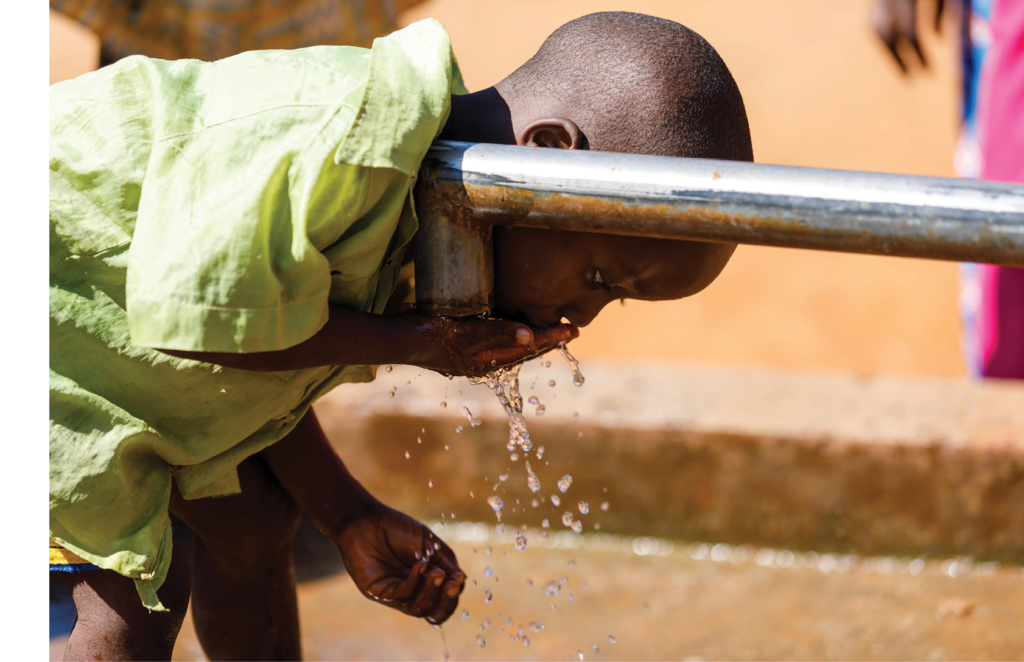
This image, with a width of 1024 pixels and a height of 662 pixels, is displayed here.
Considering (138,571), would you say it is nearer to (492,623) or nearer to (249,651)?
(249,651)

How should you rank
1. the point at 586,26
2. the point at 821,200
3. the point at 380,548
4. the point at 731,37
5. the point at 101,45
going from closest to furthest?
the point at 821,200 → the point at 586,26 → the point at 380,548 → the point at 101,45 → the point at 731,37

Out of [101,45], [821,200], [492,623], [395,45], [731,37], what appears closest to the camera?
[821,200]

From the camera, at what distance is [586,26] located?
1.54m

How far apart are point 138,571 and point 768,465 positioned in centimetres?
181

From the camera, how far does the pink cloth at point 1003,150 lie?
3.23 metres

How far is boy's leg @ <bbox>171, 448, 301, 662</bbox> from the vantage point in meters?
1.90

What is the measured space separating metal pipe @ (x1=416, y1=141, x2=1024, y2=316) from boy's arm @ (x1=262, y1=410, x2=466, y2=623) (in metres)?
0.77

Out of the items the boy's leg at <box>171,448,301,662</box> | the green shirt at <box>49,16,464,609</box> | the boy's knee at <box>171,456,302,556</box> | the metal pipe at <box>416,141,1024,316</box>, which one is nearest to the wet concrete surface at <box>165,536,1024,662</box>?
the boy's leg at <box>171,448,301,662</box>

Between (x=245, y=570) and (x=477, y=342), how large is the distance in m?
0.79

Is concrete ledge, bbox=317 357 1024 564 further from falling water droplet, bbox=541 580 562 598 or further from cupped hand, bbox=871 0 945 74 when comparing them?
cupped hand, bbox=871 0 945 74

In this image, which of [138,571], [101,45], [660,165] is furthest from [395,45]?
[101,45]

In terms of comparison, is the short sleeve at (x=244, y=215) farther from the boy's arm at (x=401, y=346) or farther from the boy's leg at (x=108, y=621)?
the boy's leg at (x=108, y=621)

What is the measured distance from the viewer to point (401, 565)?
185cm

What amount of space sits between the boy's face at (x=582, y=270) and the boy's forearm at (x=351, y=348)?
18 cm
